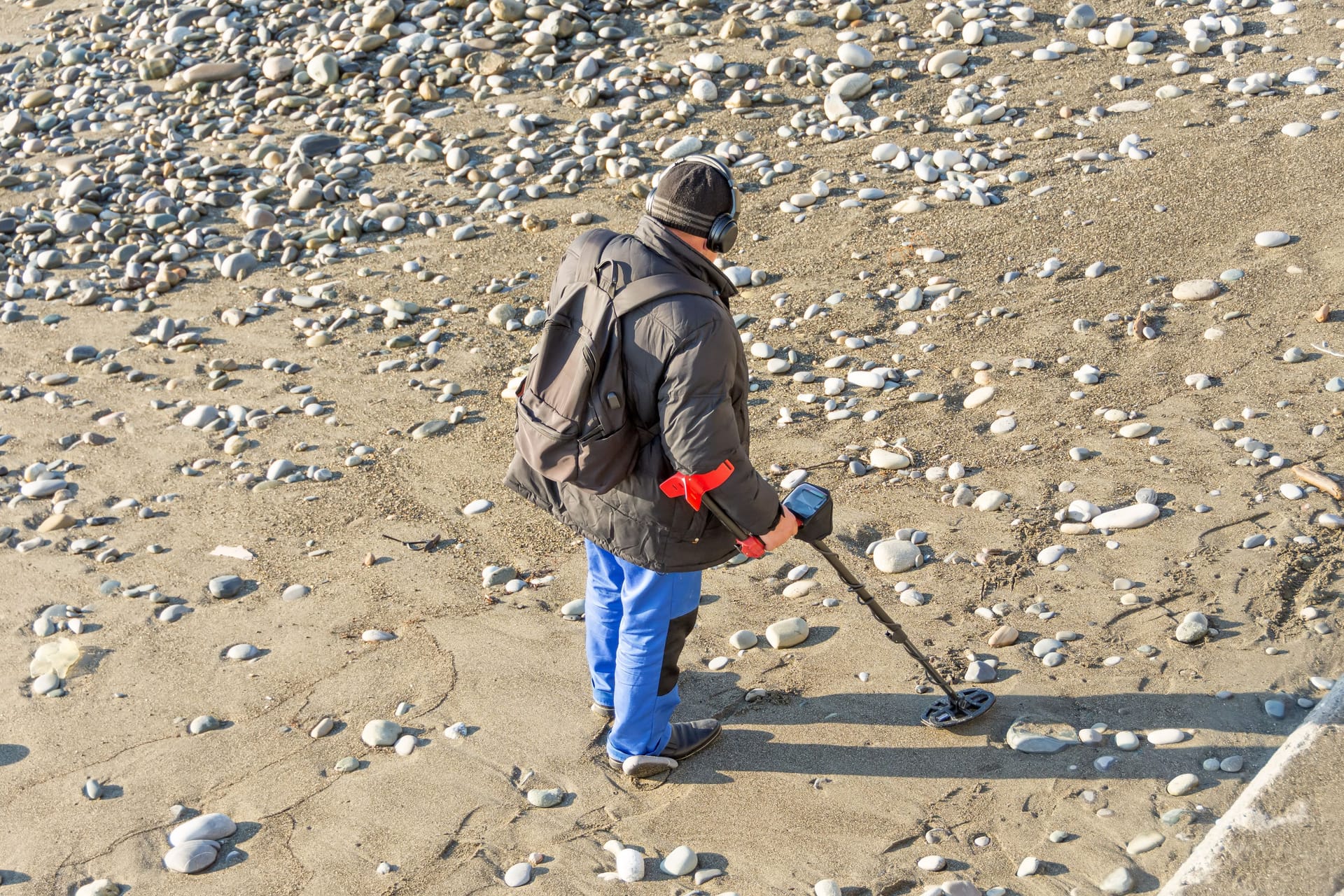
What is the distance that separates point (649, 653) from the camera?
12.2 feet

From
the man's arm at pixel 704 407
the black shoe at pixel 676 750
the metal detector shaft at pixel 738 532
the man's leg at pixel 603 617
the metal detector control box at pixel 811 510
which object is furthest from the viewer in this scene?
the black shoe at pixel 676 750

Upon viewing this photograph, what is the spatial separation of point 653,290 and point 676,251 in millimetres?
178

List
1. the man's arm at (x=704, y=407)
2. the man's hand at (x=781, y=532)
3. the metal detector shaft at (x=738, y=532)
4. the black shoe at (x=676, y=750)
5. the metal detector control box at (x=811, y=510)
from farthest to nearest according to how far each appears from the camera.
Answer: the black shoe at (x=676, y=750), the metal detector control box at (x=811, y=510), the man's hand at (x=781, y=532), the metal detector shaft at (x=738, y=532), the man's arm at (x=704, y=407)

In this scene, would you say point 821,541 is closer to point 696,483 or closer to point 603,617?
point 696,483

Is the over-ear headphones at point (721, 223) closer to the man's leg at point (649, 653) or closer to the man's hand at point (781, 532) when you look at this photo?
the man's hand at point (781, 532)

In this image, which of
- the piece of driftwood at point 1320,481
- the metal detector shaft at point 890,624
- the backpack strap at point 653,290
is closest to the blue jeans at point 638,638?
the metal detector shaft at point 890,624

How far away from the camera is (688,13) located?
9500 mm

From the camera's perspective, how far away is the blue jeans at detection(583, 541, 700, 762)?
366cm

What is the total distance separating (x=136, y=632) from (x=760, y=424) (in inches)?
120

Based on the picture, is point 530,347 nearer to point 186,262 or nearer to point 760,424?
point 760,424

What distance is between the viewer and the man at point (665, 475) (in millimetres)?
3215

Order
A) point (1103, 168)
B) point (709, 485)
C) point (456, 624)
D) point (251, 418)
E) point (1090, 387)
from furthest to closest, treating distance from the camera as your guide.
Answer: point (1103, 168), point (251, 418), point (1090, 387), point (456, 624), point (709, 485)

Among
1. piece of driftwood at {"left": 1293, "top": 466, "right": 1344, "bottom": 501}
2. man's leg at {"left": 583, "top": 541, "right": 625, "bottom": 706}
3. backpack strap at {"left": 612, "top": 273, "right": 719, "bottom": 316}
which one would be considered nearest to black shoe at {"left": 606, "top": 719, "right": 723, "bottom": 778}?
man's leg at {"left": 583, "top": 541, "right": 625, "bottom": 706}

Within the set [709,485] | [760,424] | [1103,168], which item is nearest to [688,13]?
[1103,168]
